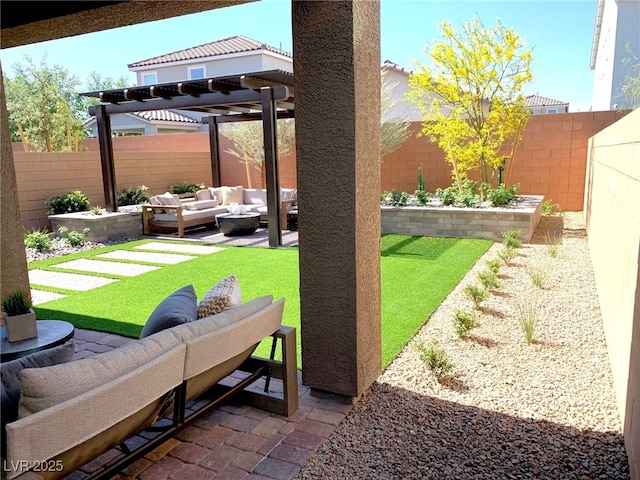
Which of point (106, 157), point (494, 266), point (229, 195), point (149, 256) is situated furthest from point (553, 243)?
point (106, 157)

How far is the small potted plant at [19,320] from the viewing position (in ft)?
11.8

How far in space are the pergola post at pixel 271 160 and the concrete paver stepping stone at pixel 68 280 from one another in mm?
3219

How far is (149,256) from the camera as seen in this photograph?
854 cm

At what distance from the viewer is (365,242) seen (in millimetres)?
3100

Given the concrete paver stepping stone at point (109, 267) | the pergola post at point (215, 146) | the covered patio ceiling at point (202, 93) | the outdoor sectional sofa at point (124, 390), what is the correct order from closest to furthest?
1. the outdoor sectional sofa at point (124, 390)
2. the concrete paver stepping stone at point (109, 267)
3. the covered patio ceiling at point (202, 93)
4. the pergola post at point (215, 146)

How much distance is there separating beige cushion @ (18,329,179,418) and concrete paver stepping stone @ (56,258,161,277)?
538cm

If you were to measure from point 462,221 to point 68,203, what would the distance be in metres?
8.60

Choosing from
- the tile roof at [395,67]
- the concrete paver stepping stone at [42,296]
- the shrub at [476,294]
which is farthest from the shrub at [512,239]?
the tile roof at [395,67]

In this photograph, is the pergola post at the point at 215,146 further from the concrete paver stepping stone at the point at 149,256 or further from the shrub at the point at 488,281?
the shrub at the point at 488,281

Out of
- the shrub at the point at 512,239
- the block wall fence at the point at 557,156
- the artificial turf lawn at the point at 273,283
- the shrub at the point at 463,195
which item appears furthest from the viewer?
the block wall fence at the point at 557,156

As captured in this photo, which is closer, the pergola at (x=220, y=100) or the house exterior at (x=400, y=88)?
the pergola at (x=220, y=100)

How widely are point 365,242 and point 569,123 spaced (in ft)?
34.9

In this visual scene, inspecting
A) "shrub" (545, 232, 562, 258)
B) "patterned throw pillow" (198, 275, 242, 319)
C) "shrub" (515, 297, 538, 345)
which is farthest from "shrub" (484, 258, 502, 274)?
"patterned throw pillow" (198, 275, 242, 319)

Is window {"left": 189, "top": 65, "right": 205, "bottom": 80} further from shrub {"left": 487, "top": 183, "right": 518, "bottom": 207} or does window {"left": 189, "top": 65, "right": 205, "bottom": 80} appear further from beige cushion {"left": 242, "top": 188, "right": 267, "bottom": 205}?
shrub {"left": 487, "top": 183, "right": 518, "bottom": 207}
